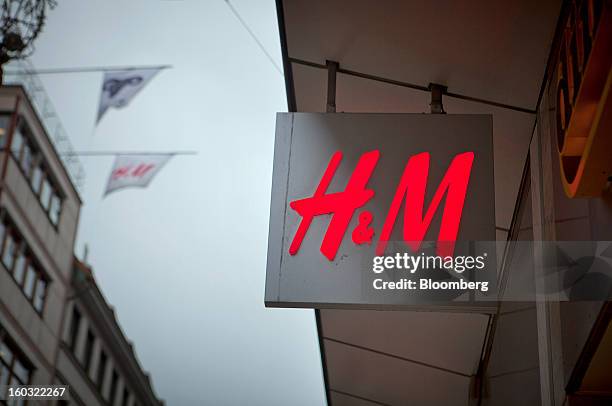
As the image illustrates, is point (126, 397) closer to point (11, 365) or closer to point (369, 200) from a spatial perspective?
point (11, 365)

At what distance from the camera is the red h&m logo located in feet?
14.5

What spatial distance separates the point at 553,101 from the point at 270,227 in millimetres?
1471

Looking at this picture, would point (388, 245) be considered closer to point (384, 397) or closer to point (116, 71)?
point (384, 397)

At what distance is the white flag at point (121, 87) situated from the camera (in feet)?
51.1

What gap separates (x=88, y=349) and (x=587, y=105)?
36.2 metres

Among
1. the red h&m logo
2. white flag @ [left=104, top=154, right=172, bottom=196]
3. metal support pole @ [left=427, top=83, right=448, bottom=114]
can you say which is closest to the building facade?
white flag @ [left=104, top=154, right=172, bottom=196]

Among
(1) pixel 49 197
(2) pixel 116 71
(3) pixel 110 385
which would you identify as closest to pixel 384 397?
(2) pixel 116 71

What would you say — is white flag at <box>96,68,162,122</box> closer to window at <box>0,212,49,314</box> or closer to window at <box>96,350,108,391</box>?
window at <box>0,212,49,314</box>

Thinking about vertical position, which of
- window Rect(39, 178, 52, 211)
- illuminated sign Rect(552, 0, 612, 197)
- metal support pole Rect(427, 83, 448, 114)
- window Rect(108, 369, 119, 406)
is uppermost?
window Rect(39, 178, 52, 211)

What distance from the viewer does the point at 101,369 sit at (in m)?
38.7

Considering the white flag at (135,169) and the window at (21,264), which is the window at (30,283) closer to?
the window at (21,264)

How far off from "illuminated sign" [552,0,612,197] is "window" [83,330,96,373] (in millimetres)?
34560

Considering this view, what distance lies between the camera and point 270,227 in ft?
15.0

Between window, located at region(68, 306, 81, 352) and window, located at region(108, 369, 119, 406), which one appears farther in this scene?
window, located at region(108, 369, 119, 406)
